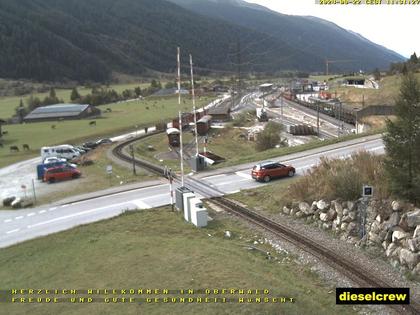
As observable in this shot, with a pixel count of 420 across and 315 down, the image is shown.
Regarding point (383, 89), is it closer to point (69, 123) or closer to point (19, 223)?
point (69, 123)

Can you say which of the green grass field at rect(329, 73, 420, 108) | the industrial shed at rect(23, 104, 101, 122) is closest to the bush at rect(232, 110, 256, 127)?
the green grass field at rect(329, 73, 420, 108)

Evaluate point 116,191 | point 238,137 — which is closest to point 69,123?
point 238,137

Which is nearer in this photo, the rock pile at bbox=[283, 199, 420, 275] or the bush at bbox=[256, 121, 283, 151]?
the rock pile at bbox=[283, 199, 420, 275]

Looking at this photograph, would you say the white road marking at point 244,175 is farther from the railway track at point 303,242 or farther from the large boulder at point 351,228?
the large boulder at point 351,228

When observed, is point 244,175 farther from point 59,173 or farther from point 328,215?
point 59,173

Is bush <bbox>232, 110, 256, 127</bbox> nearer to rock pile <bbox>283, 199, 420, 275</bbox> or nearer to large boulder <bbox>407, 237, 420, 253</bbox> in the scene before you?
rock pile <bbox>283, 199, 420, 275</bbox>

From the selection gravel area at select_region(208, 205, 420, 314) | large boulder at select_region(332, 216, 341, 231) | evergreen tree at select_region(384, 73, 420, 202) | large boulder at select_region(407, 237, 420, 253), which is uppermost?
evergreen tree at select_region(384, 73, 420, 202)

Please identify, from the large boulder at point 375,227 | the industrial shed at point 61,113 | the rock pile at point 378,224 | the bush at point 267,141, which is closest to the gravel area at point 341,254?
the rock pile at point 378,224
